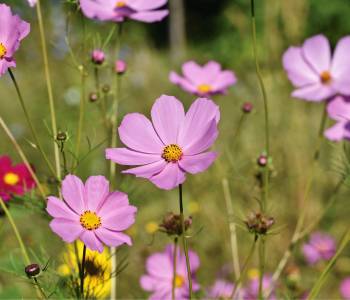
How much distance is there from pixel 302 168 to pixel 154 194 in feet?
2.01

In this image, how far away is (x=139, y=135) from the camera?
0.76 m

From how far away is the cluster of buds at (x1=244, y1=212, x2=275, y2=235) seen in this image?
29.9 inches

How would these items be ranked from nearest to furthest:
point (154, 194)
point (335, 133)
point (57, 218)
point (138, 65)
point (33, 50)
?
point (57, 218), point (335, 133), point (154, 194), point (138, 65), point (33, 50)

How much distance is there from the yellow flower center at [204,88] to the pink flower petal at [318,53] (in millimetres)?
184

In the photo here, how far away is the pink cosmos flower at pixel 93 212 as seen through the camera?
0.65 metres

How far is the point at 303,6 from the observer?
2.42 metres

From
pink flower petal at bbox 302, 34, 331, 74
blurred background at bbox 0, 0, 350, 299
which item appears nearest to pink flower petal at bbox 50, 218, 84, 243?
blurred background at bbox 0, 0, 350, 299

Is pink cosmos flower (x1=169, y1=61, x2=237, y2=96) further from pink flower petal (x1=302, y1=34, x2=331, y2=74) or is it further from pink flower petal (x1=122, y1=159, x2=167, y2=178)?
pink flower petal (x1=122, y1=159, x2=167, y2=178)

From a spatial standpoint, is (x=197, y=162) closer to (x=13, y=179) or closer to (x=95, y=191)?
(x=95, y=191)

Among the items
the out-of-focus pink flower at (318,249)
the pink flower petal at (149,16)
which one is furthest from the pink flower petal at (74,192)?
the out-of-focus pink flower at (318,249)

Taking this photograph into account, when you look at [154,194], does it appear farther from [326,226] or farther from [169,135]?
[169,135]

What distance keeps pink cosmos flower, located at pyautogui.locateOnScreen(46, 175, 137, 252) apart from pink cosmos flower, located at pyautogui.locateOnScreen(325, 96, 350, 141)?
372 mm

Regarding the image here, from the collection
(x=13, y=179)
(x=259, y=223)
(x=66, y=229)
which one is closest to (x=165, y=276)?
(x=13, y=179)

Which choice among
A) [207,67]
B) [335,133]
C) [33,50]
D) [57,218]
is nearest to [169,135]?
[57,218]
